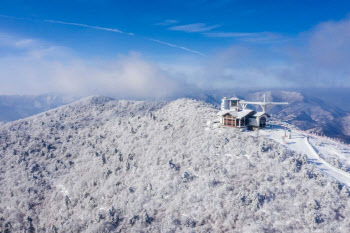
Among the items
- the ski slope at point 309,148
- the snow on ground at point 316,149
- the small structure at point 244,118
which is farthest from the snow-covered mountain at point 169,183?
the small structure at point 244,118

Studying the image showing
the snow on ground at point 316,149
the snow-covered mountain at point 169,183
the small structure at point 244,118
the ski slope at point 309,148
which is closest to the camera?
the snow-covered mountain at point 169,183

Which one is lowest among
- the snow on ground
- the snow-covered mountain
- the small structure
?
the snow-covered mountain

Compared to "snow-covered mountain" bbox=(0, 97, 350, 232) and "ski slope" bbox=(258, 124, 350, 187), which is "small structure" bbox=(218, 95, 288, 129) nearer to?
"ski slope" bbox=(258, 124, 350, 187)

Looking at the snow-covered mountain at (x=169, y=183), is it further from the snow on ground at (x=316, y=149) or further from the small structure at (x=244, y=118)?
the small structure at (x=244, y=118)

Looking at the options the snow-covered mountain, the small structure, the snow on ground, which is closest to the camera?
the snow-covered mountain

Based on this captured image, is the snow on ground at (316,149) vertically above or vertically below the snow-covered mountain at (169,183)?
above

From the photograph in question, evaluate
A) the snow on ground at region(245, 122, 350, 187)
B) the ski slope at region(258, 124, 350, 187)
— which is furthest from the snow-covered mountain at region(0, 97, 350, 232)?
the snow on ground at region(245, 122, 350, 187)

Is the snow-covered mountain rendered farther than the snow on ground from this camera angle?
No
